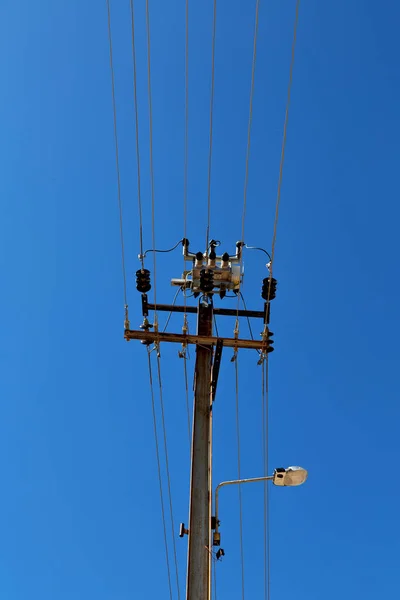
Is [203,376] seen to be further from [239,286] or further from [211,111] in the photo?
[211,111]

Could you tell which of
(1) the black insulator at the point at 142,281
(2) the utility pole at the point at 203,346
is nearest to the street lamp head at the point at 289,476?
(2) the utility pole at the point at 203,346

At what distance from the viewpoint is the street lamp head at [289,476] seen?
7313 mm

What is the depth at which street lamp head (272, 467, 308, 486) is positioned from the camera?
731cm

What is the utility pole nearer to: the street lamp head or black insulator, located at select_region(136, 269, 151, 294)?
black insulator, located at select_region(136, 269, 151, 294)

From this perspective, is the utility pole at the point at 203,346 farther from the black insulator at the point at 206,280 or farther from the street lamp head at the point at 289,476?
the street lamp head at the point at 289,476

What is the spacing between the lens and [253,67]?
6609mm

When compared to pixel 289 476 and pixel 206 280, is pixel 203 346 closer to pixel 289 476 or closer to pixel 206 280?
pixel 206 280

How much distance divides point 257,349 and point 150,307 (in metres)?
1.95

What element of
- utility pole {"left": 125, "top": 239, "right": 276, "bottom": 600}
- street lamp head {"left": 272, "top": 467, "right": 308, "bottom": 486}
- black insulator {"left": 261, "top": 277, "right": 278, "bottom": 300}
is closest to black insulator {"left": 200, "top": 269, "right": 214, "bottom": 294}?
utility pole {"left": 125, "top": 239, "right": 276, "bottom": 600}

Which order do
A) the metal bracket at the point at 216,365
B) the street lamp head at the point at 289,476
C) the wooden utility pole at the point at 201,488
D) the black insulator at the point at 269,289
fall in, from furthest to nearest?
1. the black insulator at the point at 269,289
2. the metal bracket at the point at 216,365
3. the street lamp head at the point at 289,476
4. the wooden utility pole at the point at 201,488

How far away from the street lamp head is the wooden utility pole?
1.04 m

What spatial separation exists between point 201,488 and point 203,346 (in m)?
2.19

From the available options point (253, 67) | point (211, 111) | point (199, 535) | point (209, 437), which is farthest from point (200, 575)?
point (253, 67)

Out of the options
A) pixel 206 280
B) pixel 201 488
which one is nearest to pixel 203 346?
pixel 206 280
